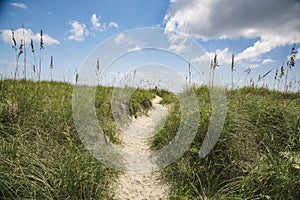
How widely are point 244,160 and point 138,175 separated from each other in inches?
59.9

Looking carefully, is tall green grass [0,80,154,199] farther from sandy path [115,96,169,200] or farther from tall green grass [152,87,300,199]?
tall green grass [152,87,300,199]

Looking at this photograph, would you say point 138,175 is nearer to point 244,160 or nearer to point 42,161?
point 42,161

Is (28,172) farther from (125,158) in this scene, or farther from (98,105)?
(98,105)

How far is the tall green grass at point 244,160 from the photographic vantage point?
2.25 metres

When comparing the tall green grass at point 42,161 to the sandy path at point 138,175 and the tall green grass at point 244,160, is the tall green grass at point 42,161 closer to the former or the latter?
the sandy path at point 138,175

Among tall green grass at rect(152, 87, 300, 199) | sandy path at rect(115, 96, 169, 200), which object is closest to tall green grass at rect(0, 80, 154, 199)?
sandy path at rect(115, 96, 169, 200)

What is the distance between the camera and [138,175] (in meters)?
3.12

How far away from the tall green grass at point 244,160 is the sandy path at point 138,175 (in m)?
0.20

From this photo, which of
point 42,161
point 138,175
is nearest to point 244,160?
point 138,175

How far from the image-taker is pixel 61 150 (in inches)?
108

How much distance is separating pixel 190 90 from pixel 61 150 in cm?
401

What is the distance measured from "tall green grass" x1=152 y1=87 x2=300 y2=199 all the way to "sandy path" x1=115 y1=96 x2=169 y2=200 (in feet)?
0.66

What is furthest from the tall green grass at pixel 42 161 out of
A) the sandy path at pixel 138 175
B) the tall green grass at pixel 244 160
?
the tall green grass at pixel 244 160

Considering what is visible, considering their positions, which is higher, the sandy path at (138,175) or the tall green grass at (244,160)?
the tall green grass at (244,160)
